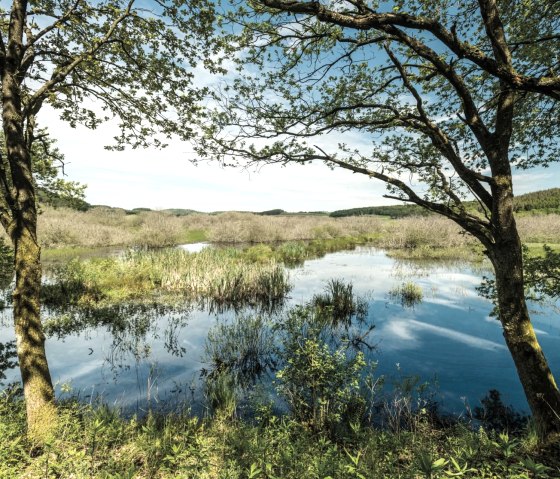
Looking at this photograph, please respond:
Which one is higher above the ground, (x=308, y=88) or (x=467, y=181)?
(x=308, y=88)

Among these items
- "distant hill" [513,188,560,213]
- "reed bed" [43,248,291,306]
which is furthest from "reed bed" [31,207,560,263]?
"distant hill" [513,188,560,213]

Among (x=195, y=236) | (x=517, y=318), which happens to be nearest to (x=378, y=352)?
(x=517, y=318)

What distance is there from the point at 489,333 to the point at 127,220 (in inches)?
2117

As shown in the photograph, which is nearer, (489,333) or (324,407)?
(324,407)

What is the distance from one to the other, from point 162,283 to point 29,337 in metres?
14.3

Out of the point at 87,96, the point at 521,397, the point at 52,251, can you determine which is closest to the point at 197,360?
the point at 87,96

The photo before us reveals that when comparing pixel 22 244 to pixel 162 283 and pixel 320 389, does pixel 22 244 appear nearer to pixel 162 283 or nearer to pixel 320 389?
pixel 320 389

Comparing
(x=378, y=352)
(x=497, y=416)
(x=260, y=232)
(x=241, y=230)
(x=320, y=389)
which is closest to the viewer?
(x=320, y=389)

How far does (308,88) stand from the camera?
6.31m

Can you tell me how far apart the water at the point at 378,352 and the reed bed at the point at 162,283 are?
1960 millimetres

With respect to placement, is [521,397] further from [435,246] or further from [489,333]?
[435,246]

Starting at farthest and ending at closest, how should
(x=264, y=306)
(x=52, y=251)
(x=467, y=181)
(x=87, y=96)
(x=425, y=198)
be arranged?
(x=52, y=251) < (x=264, y=306) < (x=87, y=96) < (x=425, y=198) < (x=467, y=181)

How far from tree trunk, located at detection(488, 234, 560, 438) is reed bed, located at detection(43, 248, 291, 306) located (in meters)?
12.3

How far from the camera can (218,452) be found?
4555mm
